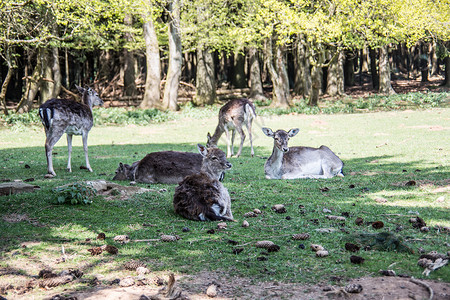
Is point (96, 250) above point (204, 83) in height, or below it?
below

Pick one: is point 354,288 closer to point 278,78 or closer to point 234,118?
point 234,118

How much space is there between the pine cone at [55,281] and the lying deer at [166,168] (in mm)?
5054

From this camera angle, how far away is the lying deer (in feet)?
31.4

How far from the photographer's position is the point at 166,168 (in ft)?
31.5

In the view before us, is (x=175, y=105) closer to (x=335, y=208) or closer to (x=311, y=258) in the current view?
(x=335, y=208)

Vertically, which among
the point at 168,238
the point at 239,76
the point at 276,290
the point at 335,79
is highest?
the point at 239,76

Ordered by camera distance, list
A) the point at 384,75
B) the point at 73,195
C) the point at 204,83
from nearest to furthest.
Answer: the point at 73,195
the point at 204,83
the point at 384,75

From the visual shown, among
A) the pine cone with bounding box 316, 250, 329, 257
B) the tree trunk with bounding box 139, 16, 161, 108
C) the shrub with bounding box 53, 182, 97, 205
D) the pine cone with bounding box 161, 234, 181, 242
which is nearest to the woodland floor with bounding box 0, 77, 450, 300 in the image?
the pine cone with bounding box 316, 250, 329, 257

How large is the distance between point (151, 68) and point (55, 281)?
26.4 metres

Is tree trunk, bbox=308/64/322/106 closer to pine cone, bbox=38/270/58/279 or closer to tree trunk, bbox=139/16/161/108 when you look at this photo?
tree trunk, bbox=139/16/161/108

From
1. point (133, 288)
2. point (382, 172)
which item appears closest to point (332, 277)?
point (133, 288)

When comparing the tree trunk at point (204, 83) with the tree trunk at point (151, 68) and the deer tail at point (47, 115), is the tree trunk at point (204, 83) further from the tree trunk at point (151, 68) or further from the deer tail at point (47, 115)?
the deer tail at point (47, 115)

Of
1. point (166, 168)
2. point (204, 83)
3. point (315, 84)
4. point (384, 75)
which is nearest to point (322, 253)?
point (166, 168)

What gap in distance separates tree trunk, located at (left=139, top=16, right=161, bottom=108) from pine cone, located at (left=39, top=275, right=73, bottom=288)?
25.5m
